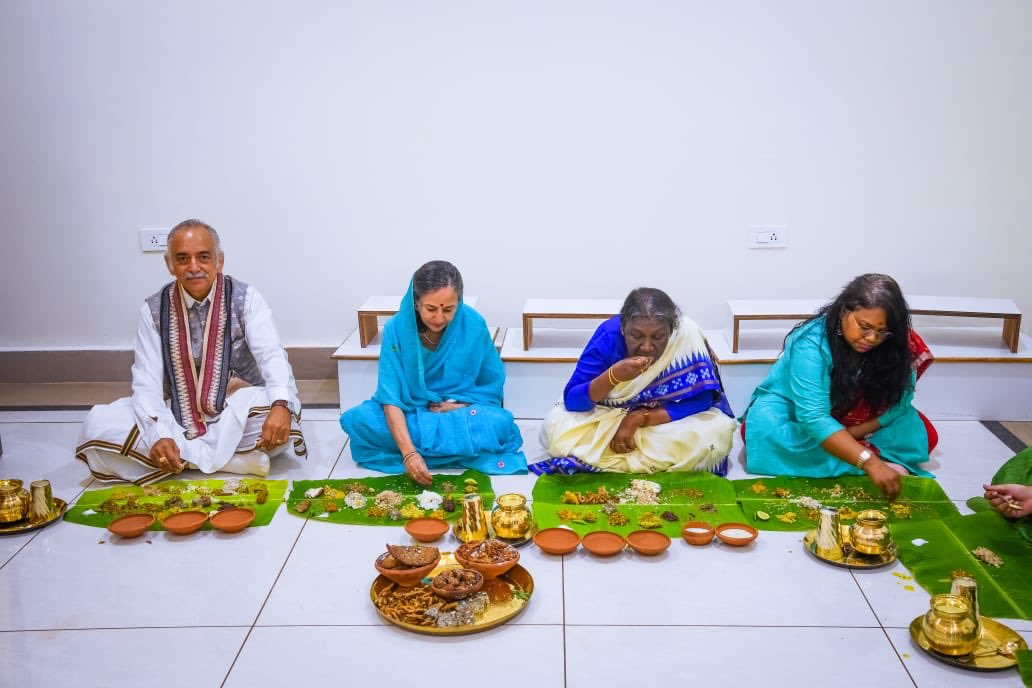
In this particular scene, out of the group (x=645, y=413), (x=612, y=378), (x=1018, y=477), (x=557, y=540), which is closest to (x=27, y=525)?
(x=557, y=540)

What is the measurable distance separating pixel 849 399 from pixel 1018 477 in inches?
29.6

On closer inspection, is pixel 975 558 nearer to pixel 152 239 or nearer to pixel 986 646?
pixel 986 646

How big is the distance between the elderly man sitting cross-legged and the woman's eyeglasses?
2.60m

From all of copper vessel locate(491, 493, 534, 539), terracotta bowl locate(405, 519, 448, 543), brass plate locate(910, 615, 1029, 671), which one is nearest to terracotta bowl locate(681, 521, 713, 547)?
copper vessel locate(491, 493, 534, 539)

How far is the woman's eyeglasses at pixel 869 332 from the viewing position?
403 centimetres

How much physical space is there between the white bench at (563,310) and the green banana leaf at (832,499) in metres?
1.34

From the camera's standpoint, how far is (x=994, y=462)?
462 centimetres

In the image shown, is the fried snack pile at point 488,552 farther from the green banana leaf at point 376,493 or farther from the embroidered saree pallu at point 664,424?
the embroidered saree pallu at point 664,424

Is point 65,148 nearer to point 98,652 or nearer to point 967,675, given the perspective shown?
point 98,652

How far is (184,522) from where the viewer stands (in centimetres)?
388

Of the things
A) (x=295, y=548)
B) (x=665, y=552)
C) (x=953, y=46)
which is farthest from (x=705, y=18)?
(x=295, y=548)

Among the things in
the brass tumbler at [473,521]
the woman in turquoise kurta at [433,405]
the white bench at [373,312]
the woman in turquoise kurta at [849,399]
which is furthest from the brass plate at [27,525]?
the woman in turquoise kurta at [849,399]

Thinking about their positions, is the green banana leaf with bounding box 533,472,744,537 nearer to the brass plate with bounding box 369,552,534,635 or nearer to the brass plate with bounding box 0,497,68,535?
the brass plate with bounding box 369,552,534,635

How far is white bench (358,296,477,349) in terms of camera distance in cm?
528
